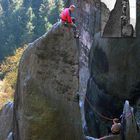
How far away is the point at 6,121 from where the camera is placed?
10.1m

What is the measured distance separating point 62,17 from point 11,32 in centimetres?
5444

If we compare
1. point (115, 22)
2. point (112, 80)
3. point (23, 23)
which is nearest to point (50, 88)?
point (112, 80)

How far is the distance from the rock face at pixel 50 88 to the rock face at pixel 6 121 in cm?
165

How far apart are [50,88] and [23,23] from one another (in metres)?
53.1

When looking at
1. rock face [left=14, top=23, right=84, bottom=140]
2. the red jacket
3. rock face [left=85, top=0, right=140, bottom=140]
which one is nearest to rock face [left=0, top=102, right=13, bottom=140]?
rock face [left=14, top=23, right=84, bottom=140]

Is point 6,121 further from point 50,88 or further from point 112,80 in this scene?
point 112,80

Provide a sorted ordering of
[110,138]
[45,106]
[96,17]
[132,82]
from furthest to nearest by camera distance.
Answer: [96,17]
[132,82]
[110,138]
[45,106]

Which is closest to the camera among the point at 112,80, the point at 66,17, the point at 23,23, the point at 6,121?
the point at 66,17

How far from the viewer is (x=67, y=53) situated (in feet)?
27.2

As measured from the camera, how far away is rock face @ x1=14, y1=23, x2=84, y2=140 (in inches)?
324

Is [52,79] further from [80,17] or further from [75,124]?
[80,17]

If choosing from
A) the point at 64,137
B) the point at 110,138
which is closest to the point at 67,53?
the point at 64,137

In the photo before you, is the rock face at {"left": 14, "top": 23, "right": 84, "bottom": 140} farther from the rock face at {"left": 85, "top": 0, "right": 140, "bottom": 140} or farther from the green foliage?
the green foliage

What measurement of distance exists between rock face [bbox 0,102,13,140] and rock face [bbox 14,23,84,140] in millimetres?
1649
